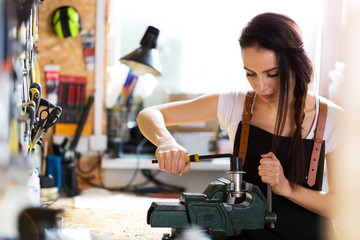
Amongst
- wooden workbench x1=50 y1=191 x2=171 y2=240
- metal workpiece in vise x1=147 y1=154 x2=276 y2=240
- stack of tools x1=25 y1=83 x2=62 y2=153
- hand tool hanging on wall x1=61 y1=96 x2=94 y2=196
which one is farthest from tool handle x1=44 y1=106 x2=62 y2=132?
hand tool hanging on wall x1=61 y1=96 x2=94 y2=196

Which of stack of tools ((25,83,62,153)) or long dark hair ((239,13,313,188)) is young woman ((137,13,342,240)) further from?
stack of tools ((25,83,62,153))

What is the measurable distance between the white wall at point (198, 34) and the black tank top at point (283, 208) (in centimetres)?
170

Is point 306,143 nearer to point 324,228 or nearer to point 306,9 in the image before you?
point 324,228

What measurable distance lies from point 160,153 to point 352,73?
95 cm

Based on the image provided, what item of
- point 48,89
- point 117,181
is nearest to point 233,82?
point 117,181

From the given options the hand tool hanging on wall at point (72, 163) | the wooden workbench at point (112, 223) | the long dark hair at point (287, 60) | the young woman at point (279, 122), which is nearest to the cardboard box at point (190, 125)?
the hand tool hanging on wall at point (72, 163)

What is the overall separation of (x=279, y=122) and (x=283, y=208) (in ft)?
1.01

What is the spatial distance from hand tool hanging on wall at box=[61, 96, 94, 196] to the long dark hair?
1.43 m

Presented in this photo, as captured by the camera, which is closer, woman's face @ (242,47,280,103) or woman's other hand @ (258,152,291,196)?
woman's other hand @ (258,152,291,196)

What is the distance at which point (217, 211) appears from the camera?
1233 mm

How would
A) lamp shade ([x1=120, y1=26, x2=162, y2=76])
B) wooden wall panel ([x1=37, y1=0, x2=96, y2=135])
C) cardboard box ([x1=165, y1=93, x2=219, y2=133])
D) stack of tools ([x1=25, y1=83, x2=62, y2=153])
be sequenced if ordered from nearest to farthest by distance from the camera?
stack of tools ([x1=25, y1=83, x2=62, y2=153]), lamp shade ([x1=120, y1=26, x2=162, y2=76]), wooden wall panel ([x1=37, y1=0, x2=96, y2=135]), cardboard box ([x1=165, y1=93, x2=219, y2=133])

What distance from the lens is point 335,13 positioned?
3.23 m

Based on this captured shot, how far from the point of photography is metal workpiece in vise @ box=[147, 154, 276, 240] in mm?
1195

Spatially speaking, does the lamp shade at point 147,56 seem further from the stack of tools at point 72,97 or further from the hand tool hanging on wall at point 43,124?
the hand tool hanging on wall at point 43,124
